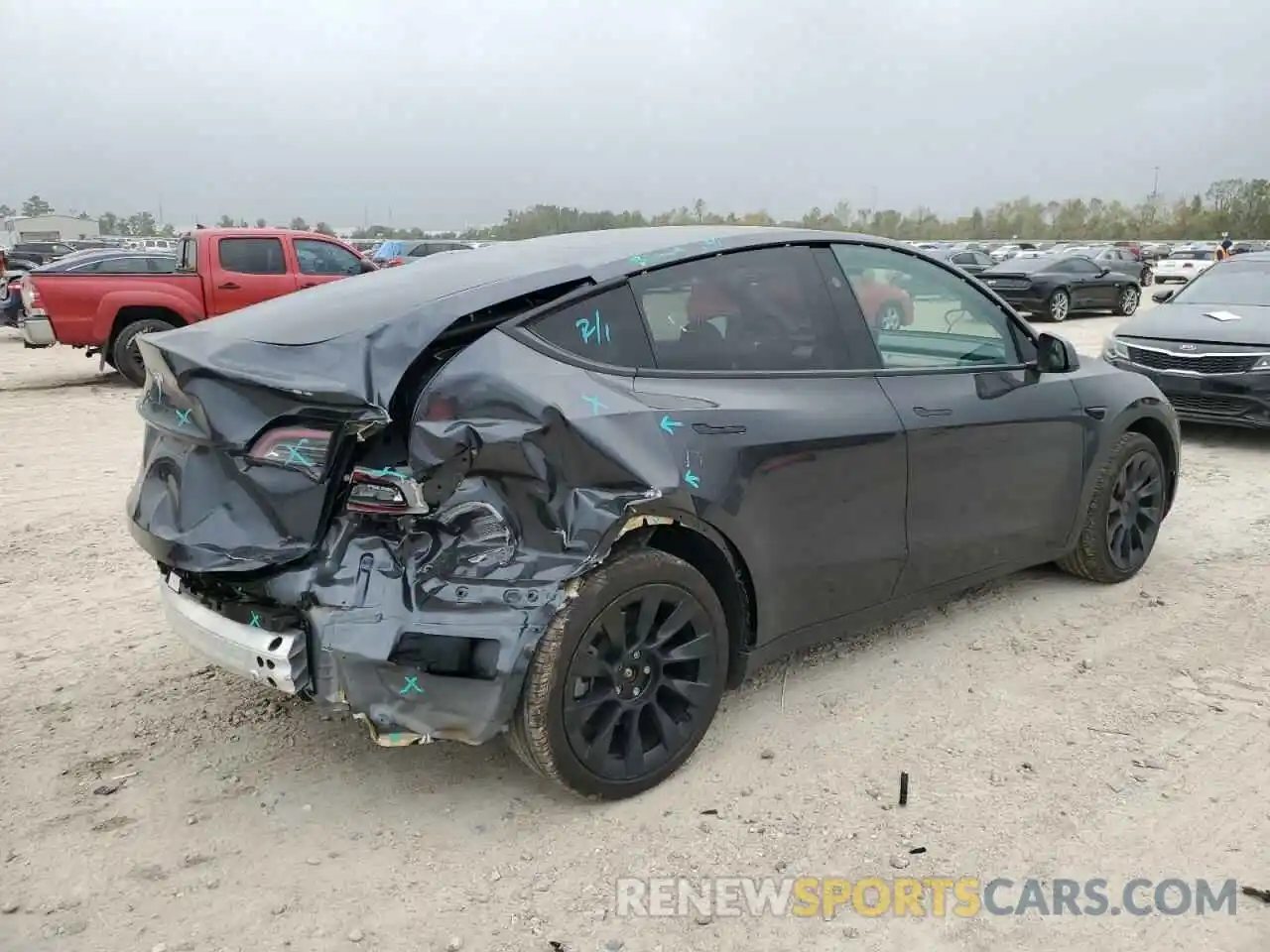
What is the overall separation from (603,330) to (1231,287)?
8.43m

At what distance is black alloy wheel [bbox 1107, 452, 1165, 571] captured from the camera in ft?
15.7

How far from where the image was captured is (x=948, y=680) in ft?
12.7

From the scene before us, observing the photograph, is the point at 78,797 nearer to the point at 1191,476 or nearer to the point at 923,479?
the point at 923,479

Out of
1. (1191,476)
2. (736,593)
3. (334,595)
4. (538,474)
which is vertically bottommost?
(1191,476)

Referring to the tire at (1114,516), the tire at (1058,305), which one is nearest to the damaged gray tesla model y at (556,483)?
the tire at (1114,516)

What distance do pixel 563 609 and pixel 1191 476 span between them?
6.02 metres

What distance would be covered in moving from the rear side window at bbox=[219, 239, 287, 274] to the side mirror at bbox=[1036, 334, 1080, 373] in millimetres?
10061

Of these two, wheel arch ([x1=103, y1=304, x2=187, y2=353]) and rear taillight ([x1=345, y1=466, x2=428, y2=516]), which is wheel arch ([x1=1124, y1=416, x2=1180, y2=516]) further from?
wheel arch ([x1=103, y1=304, x2=187, y2=353])

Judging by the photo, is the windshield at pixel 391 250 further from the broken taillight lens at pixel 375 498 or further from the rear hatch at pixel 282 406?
the broken taillight lens at pixel 375 498

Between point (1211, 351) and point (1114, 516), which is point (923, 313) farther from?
point (1211, 351)

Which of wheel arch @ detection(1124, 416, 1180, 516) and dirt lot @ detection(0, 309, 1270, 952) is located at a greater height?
wheel arch @ detection(1124, 416, 1180, 516)

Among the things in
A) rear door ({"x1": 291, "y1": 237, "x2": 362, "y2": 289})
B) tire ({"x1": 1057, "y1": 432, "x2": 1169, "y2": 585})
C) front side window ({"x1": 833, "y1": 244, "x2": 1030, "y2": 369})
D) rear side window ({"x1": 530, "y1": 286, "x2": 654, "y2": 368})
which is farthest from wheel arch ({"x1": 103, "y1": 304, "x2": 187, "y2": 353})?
tire ({"x1": 1057, "y1": 432, "x2": 1169, "y2": 585})

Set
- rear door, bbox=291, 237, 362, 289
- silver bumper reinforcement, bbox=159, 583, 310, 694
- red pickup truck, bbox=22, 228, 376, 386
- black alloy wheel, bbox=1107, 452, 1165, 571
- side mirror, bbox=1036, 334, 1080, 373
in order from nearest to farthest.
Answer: silver bumper reinforcement, bbox=159, 583, 310, 694 → side mirror, bbox=1036, 334, 1080, 373 → black alloy wheel, bbox=1107, 452, 1165, 571 → red pickup truck, bbox=22, 228, 376, 386 → rear door, bbox=291, 237, 362, 289

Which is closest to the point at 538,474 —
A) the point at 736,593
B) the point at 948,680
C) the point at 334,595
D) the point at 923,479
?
the point at 334,595
